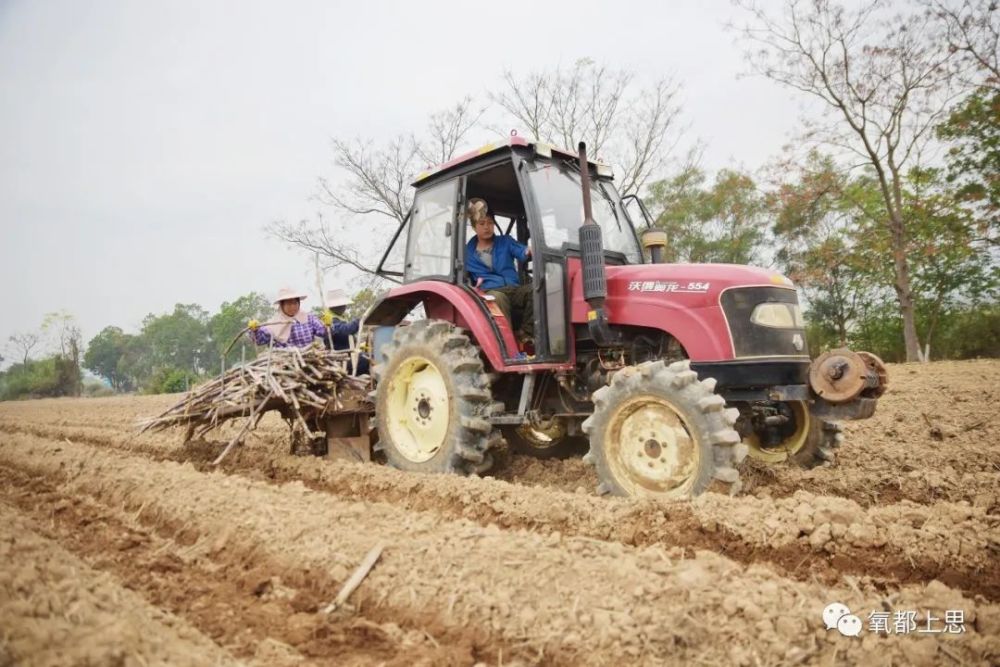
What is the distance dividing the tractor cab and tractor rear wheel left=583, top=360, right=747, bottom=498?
752mm

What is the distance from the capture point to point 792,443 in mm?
4582

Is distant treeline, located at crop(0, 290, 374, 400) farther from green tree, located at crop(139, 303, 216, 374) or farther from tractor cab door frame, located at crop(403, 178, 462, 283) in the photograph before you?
tractor cab door frame, located at crop(403, 178, 462, 283)

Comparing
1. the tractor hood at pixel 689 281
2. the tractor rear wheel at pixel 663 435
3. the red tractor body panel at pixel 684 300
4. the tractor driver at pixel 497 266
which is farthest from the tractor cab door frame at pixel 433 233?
the tractor rear wheel at pixel 663 435

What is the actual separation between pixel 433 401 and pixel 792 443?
264cm

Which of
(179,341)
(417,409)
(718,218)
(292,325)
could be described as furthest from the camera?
(179,341)

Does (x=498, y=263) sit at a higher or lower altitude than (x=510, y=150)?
lower

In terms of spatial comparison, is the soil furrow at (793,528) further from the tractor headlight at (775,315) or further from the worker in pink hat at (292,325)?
the worker in pink hat at (292,325)

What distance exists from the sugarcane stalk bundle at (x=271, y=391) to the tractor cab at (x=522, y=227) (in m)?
1.04

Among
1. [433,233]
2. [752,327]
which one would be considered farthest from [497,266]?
[752,327]

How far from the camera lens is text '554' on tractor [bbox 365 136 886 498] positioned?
11.9 feet

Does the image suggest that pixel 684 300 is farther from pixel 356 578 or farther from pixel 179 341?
pixel 179 341

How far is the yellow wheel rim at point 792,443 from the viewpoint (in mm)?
4535

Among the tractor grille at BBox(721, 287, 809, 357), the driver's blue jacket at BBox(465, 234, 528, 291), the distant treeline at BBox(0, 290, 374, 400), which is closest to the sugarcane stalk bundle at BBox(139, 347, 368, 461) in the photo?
the driver's blue jacket at BBox(465, 234, 528, 291)

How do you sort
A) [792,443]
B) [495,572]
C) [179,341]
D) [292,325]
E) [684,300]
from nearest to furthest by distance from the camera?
[495,572], [684,300], [792,443], [292,325], [179,341]
